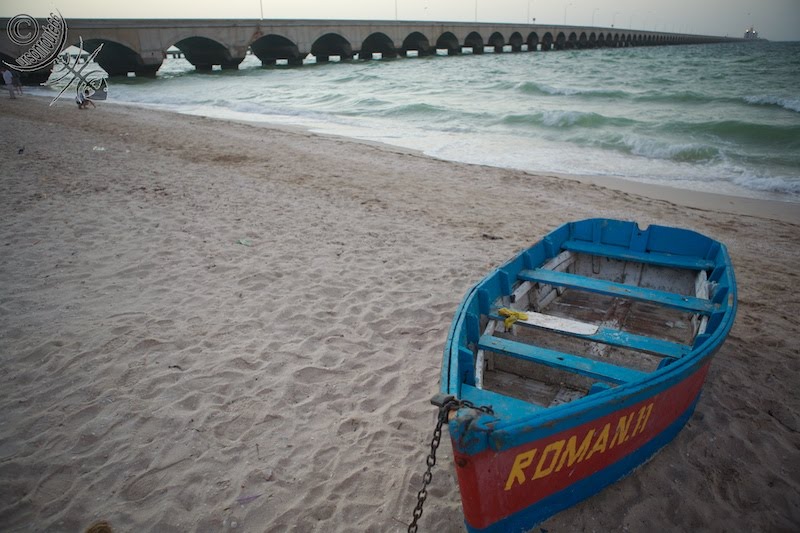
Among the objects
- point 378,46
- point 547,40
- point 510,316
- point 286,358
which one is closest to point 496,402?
point 510,316

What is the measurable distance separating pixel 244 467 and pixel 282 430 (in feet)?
1.24

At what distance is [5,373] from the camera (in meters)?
3.87

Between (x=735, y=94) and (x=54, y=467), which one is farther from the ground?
(x=735, y=94)

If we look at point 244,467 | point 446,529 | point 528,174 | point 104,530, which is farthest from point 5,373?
point 528,174

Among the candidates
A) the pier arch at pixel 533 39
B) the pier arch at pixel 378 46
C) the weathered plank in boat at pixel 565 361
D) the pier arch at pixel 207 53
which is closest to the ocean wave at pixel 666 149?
the weathered plank in boat at pixel 565 361

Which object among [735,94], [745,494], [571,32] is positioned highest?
[571,32]

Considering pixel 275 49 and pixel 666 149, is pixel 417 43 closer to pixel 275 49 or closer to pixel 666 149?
pixel 275 49

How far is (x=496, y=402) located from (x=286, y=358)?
2.24 metres

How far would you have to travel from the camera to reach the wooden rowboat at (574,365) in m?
2.16

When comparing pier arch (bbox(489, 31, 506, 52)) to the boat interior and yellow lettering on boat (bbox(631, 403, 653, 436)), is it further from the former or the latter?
yellow lettering on boat (bbox(631, 403, 653, 436))

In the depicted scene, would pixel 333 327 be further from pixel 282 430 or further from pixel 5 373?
pixel 5 373

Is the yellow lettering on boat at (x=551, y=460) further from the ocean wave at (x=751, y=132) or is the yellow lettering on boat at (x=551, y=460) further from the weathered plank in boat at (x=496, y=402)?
the ocean wave at (x=751, y=132)

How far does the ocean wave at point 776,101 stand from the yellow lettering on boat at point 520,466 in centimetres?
2250

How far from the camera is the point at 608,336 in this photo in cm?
333
